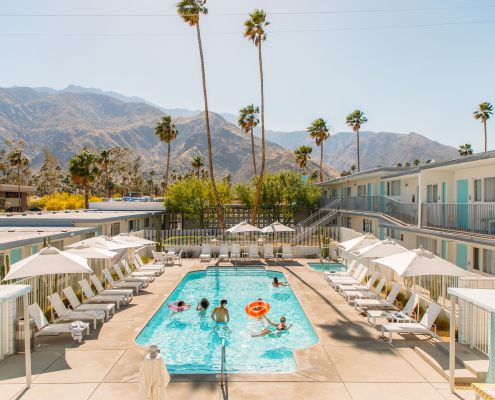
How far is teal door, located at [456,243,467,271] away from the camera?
13.6 metres

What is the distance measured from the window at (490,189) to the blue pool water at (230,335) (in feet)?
29.7

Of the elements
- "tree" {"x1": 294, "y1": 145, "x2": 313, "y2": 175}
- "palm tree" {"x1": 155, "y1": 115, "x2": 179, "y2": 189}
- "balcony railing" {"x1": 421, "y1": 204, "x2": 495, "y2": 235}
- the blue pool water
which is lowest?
the blue pool water

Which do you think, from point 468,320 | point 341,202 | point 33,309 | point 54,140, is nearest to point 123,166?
point 341,202

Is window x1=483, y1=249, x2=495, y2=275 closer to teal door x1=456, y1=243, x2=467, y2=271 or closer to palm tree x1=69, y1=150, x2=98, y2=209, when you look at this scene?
teal door x1=456, y1=243, x2=467, y2=271

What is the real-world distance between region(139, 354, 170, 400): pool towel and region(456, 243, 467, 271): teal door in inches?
535

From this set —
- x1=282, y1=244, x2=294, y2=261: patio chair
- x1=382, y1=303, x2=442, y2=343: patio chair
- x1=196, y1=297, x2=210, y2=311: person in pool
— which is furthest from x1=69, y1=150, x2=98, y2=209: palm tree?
x1=382, y1=303, x2=442, y2=343: patio chair

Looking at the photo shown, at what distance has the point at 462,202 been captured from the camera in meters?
14.8

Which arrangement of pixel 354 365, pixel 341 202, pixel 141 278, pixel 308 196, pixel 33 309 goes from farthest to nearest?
pixel 308 196
pixel 341 202
pixel 141 278
pixel 33 309
pixel 354 365

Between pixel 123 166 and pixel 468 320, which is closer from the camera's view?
pixel 468 320

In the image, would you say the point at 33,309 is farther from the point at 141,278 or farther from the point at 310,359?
the point at 310,359

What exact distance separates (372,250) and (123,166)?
77229mm

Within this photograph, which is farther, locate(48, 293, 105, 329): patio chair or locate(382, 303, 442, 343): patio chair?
locate(48, 293, 105, 329): patio chair

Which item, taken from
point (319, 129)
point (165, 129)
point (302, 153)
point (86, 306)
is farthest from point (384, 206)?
point (165, 129)

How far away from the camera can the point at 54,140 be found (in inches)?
7564
